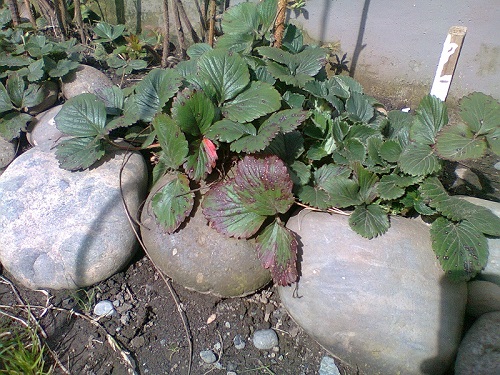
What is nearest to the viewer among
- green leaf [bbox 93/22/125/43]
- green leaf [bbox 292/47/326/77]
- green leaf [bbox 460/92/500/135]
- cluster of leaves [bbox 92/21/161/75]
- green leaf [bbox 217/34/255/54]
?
green leaf [bbox 460/92/500/135]

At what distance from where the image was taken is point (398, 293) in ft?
6.04

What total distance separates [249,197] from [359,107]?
2.39ft

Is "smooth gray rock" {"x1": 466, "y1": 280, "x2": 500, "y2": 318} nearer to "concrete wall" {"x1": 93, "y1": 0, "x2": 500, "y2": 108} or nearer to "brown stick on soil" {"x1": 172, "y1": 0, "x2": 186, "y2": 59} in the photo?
"concrete wall" {"x1": 93, "y1": 0, "x2": 500, "y2": 108}

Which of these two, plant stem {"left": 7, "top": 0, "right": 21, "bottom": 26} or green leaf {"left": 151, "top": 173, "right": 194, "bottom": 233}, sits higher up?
plant stem {"left": 7, "top": 0, "right": 21, "bottom": 26}

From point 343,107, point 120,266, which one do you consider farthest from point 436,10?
point 120,266

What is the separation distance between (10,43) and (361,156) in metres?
2.35

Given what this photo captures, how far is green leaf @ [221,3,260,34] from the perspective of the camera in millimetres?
2465

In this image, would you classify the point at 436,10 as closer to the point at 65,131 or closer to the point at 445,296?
the point at 445,296

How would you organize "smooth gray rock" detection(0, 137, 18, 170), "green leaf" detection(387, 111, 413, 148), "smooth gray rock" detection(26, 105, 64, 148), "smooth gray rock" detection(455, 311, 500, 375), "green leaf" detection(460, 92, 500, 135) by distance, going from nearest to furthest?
1. "smooth gray rock" detection(455, 311, 500, 375)
2. "green leaf" detection(460, 92, 500, 135)
3. "green leaf" detection(387, 111, 413, 148)
4. "smooth gray rock" detection(26, 105, 64, 148)
5. "smooth gray rock" detection(0, 137, 18, 170)

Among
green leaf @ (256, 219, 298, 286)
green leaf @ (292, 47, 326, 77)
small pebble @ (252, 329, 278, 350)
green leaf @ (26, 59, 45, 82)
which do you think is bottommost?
small pebble @ (252, 329, 278, 350)

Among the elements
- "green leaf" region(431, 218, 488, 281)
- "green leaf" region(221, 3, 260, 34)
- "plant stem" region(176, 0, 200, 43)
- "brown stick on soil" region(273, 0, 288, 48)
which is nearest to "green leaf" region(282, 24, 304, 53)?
"brown stick on soil" region(273, 0, 288, 48)

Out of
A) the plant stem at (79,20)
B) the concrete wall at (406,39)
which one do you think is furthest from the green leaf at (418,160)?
the plant stem at (79,20)

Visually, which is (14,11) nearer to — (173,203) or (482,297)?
(173,203)

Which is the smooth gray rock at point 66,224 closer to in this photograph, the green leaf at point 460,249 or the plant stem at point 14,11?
the green leaf at point 460,249
